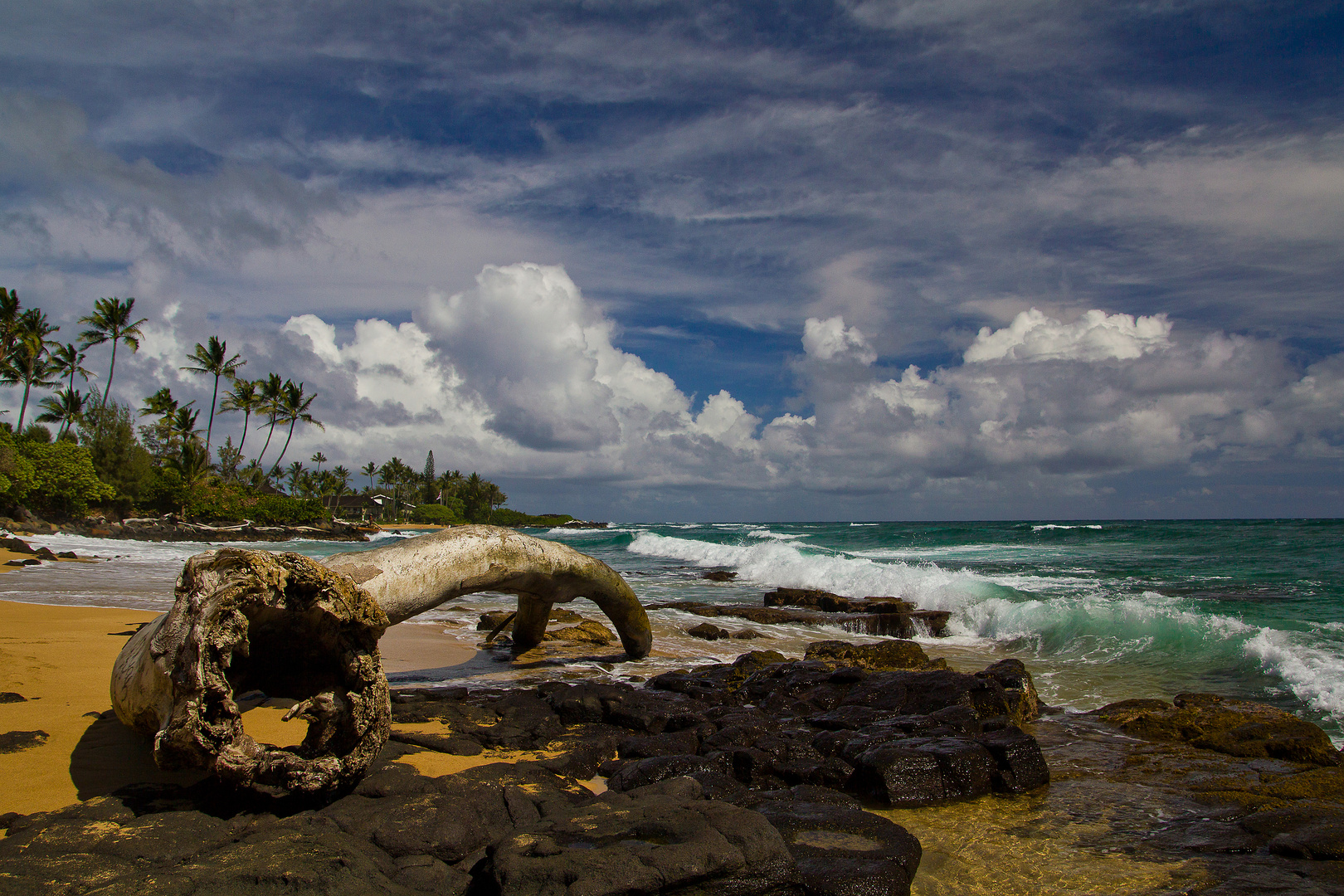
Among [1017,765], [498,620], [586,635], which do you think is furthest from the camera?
[498,620]

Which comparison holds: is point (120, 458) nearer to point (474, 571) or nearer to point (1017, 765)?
point (474, 571)

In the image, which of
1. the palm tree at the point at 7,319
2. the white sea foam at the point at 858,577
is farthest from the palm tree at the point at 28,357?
the white sea foam at the point at 858,577

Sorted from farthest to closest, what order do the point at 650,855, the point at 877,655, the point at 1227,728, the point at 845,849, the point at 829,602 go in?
the point at 829,602 < the point at 877,655 < the point at 1227,728 < the point at 845,849 < the point at 650,855

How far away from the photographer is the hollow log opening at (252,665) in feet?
11.9

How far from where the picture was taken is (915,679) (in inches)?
311

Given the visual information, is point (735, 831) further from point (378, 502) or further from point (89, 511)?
point (378, 502)

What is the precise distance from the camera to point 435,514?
98.6 metres

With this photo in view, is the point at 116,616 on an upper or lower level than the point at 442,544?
lower

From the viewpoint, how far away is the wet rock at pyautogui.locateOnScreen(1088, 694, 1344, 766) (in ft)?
20.3

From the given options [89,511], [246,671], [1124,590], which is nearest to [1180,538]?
[1124,590]

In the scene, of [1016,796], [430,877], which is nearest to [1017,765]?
[1016,796]

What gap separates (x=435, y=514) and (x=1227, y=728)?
99191 millimetres

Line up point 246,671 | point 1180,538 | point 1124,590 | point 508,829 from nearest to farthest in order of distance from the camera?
point 508,829
point 246,671
point 1124,590
point 1180,538

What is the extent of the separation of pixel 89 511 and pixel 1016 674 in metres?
57.5
